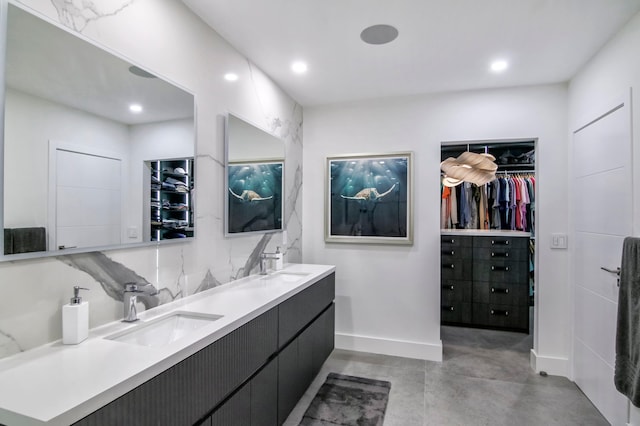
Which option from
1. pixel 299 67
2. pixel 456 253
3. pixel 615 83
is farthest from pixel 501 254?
pixel 299 67

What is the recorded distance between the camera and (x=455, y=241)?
4.26m

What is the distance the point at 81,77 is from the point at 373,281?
2.85 meters

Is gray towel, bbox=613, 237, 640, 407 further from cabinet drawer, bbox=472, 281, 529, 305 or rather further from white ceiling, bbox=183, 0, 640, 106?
cabinet drawer, bbox=472, 281, 529, 305

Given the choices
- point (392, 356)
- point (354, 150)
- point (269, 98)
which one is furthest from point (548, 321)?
point (269, 98)

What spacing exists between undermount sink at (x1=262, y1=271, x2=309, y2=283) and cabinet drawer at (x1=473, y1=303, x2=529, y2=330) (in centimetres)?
261

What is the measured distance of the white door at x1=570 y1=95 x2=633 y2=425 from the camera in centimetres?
212

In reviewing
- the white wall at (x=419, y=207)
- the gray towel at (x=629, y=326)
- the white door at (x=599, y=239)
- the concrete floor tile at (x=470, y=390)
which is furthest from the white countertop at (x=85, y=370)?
the white door at (x=599, y=239)

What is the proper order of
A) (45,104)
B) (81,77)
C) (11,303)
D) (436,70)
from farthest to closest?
(436,70) → (81,77) → (45,104) → (11,303)

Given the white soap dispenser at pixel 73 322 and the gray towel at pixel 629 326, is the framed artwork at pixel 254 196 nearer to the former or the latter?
the white soap dispenser at pixel 73 322

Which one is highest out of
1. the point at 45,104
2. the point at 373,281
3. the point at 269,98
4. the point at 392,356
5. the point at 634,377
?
the point at 269,98

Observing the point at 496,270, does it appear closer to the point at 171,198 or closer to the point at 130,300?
the point at 171,198

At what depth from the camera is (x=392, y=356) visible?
3.30 m

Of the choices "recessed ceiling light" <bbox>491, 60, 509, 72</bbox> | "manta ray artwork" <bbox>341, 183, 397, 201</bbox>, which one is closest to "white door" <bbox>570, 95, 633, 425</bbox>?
"recessed ceiling light" <bbox>491, 60, 509, 72</bbox>

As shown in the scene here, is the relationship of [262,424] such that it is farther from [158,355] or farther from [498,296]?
Result: [498,296]
